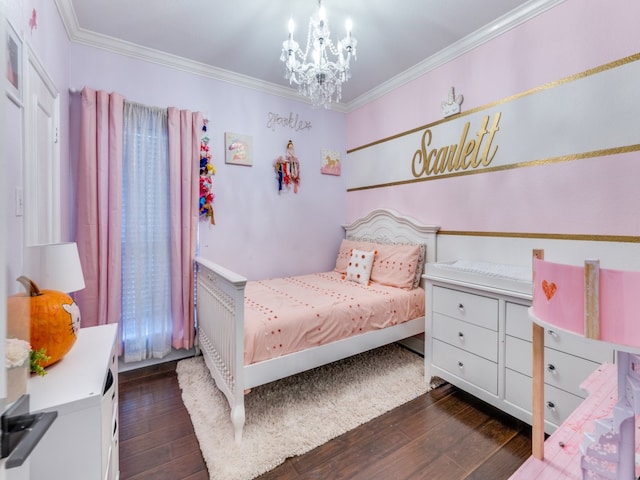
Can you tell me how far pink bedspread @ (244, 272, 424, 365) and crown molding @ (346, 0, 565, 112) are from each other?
6.54 feet

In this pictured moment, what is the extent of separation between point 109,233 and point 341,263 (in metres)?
2.17

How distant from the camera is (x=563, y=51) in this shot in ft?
6.17

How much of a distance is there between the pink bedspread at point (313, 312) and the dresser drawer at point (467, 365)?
378 millimetres

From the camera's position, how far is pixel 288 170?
10.5 ft

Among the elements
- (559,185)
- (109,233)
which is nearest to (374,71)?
(559,185)

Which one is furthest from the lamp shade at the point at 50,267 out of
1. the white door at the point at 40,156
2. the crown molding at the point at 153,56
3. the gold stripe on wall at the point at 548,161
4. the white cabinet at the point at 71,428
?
the gold stripe on wall at the point at 548,161

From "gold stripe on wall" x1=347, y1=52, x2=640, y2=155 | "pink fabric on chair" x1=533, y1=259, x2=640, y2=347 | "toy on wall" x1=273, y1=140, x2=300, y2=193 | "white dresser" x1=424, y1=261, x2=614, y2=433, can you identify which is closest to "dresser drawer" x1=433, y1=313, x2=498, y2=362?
"white dresser" x1=424, y1=261, x2=614, y2=433

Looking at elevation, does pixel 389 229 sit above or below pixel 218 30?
below

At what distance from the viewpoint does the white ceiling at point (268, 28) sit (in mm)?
2006

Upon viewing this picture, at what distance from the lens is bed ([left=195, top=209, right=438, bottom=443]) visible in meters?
1.70

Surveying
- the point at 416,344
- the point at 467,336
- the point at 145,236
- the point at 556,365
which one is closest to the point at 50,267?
the point at 145,236

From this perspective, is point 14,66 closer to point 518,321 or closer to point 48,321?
point 48,321

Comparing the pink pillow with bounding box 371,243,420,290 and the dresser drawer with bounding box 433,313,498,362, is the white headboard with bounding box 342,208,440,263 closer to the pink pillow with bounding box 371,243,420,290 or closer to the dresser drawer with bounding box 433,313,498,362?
the pink pillow with bounding box 371,243,420,290

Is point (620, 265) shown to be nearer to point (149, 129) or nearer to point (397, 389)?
point (397, 389)
